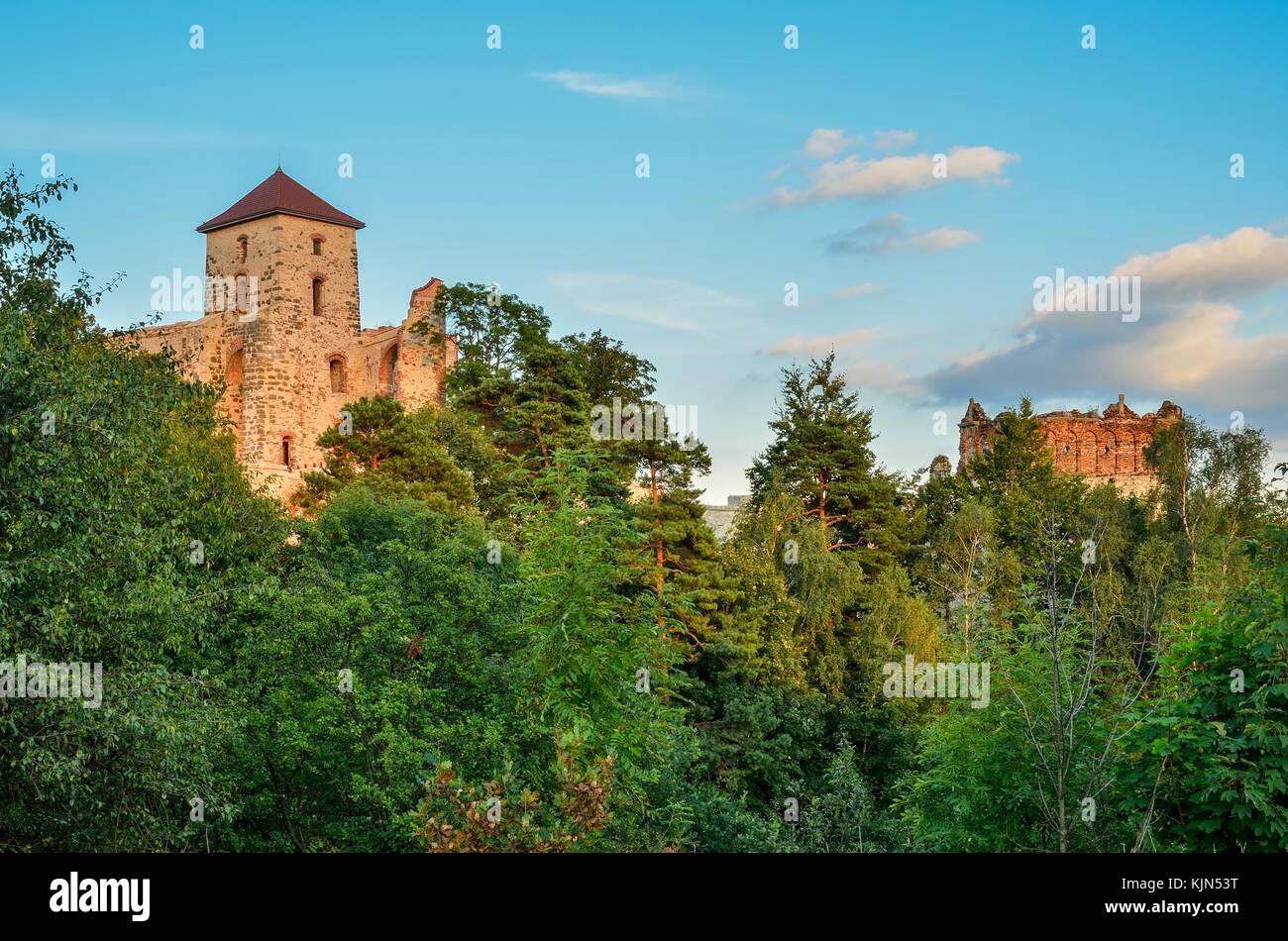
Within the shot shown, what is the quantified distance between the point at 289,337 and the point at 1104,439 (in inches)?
1432

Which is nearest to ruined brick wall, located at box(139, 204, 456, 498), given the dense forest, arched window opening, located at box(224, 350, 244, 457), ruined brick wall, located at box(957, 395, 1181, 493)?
arched window opening, located at box(224, 350, 244, 457)

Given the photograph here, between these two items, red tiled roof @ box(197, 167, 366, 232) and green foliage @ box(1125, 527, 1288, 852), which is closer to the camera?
green foliage @ box(1125, 527, 1288, 852)

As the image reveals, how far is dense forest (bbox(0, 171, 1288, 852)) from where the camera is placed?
533 inches

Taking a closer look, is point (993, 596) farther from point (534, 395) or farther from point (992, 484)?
point (534, 395)

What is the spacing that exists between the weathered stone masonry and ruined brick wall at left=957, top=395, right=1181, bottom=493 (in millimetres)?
26369

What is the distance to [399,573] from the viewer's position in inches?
912

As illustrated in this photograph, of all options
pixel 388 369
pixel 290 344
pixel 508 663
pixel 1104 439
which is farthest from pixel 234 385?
pixel 1104 439

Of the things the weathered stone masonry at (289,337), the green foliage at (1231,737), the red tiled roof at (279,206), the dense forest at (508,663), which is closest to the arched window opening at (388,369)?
the weathered stone masonry at (289,337)

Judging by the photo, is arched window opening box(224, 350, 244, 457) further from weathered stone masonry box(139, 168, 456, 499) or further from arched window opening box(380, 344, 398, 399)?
arched window opening box(380, 344, 398, 399)

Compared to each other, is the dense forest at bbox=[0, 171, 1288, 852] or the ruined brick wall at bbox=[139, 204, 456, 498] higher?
the ruined brick wall at bbox=[139, 204, 456, 498]

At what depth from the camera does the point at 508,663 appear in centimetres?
2177

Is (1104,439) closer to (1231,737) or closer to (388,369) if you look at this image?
(388,369)

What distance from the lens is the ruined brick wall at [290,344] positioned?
46.2 m
